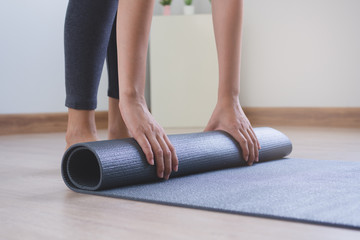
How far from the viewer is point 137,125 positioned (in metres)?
1.23

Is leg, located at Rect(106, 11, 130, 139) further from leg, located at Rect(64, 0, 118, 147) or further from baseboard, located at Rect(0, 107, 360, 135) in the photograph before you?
baseboard, located at Rect(0, 107, 360, 135)

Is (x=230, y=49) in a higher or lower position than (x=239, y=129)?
higher

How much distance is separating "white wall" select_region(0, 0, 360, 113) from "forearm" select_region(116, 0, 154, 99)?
1.96 m

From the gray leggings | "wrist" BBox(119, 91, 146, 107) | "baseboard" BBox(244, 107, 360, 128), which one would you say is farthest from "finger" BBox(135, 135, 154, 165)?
"baseboard" BBox(244, 107, 360, 128)

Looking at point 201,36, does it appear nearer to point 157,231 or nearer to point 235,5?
point 235,5

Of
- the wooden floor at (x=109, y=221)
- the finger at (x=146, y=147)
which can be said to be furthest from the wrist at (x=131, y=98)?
the wooden floor at (x=109, y=221)

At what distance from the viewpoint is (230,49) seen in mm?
1521

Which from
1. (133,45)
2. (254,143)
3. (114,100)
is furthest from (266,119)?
(133,45)

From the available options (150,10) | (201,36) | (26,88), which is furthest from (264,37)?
(150,10)

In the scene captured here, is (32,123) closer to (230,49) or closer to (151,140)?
(230,49)

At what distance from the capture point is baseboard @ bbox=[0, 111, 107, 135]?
3135mm

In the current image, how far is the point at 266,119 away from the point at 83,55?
2445mm

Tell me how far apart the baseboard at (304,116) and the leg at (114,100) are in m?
2.16

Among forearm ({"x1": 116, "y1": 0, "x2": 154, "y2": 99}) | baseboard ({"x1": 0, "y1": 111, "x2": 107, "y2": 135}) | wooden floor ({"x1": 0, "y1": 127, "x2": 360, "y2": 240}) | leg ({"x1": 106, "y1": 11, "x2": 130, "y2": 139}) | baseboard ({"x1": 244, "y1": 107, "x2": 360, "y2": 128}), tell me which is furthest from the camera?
baseboard ({"x1": 244, "y1": 107, "x2": 360, "y2": 128})
